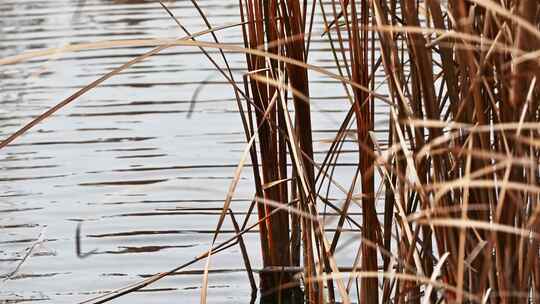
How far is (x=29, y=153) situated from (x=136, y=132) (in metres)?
0.53

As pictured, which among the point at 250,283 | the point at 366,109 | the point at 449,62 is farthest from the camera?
the point at 250,283

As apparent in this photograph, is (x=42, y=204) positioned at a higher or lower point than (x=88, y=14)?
lower

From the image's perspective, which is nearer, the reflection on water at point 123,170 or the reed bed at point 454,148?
the reed bed at point 454,148

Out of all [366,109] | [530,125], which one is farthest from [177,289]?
[530,125]

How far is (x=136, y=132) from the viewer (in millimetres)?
5746

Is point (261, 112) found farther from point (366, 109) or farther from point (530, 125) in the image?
point (530, 125)

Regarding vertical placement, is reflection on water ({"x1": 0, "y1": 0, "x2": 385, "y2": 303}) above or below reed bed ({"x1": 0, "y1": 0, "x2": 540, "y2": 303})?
below

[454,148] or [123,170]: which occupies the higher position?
[454,148]

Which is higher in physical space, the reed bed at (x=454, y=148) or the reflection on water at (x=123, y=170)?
the reed bed at (x=454, y=148)

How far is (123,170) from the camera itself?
5043 millimetres

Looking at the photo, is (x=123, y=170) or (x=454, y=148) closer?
(x=454, y=148)

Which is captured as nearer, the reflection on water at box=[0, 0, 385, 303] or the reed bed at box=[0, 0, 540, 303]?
the reed bed at box=[0, 0, 540, 303]

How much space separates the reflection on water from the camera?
12.4 ft

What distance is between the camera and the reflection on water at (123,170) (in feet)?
12.4
